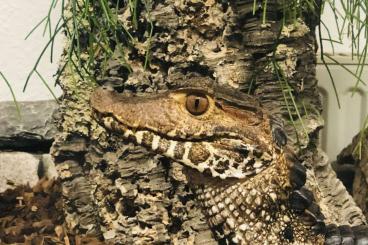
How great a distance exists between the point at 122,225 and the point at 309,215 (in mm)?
395

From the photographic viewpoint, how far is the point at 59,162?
Result: 126 centimetres

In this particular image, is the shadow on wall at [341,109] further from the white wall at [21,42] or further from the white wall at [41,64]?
the white wall at [21,42]

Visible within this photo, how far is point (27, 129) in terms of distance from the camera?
1.76 metres

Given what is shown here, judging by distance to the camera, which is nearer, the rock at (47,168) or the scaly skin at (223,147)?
the scaly skin at (223,147)

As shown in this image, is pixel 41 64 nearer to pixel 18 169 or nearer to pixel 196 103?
pixel 18 169

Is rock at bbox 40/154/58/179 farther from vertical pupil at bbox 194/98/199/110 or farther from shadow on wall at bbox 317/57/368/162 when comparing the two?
A: vertical pupil at bbox 194/98/199/110

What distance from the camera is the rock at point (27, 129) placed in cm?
175

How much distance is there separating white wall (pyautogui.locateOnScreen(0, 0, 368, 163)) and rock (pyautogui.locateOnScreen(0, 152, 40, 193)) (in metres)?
0.21

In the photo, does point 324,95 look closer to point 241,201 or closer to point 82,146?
point 82,146

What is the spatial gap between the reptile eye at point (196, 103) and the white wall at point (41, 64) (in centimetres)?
99

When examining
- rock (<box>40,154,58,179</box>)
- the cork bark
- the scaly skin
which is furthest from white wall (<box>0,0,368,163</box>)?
the scaly skin

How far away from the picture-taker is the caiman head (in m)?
0.80

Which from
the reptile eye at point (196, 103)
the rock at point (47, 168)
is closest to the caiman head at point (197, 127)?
the reptile eye at point (196, 103)

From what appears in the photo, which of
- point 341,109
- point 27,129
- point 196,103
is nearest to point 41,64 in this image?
point 27,129
